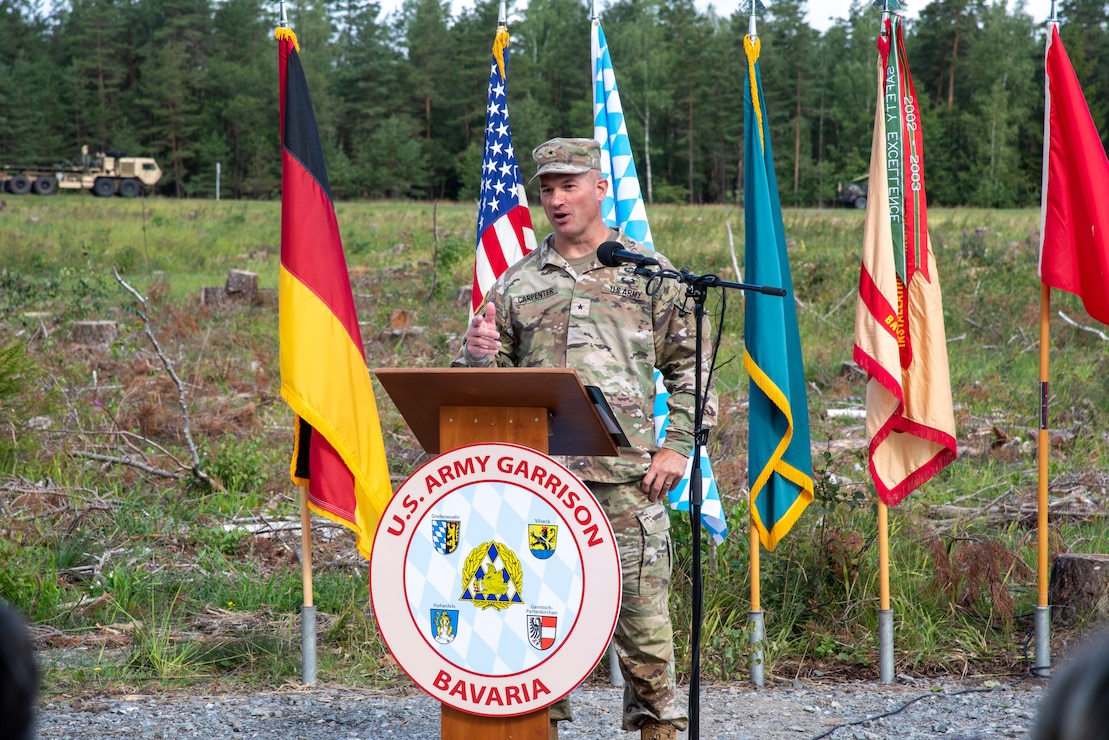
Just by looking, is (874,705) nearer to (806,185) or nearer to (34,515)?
(34,515)

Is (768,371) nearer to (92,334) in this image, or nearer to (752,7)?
(752,7)

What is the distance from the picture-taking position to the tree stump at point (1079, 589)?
204 inches

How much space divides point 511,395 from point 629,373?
81 cm

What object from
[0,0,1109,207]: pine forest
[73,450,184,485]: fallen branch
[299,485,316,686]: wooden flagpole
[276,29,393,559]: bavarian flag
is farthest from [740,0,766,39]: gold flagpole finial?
[0,0,1109,207]: pine forest

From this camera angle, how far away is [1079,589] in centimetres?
525

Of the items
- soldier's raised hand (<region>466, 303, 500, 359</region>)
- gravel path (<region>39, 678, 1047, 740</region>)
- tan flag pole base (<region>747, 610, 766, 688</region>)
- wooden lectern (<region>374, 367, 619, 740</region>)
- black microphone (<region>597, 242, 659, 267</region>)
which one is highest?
black microphone (<region>597, 242, 659, 267</region>)

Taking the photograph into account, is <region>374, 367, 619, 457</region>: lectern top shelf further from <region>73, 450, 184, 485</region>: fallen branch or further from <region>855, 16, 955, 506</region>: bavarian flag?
<region>73, 450, 184, 485</region>: fallen branch

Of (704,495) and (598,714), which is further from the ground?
(704,495)

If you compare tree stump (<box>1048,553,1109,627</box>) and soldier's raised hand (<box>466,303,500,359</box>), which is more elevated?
soldier's raised hand (<box>466,303,500,359</box>)

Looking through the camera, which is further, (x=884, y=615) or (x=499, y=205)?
Answer: (x=499, y=205)

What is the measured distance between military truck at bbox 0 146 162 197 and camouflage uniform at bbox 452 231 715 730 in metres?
40.5

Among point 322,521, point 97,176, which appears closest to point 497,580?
point 322,521

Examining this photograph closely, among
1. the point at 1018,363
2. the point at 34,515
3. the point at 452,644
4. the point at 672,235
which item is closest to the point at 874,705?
the point at 452,644

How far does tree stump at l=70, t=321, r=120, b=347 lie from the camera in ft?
37.0
